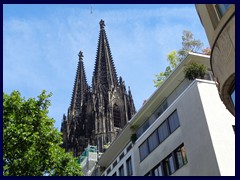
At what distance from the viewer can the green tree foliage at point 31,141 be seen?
2067 cm

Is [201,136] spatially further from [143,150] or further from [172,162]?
[143,150]

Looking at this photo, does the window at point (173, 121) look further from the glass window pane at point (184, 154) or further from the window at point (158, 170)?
the window at point (158, 170)

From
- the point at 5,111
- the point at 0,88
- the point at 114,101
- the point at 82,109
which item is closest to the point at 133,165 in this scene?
the point at 5,111

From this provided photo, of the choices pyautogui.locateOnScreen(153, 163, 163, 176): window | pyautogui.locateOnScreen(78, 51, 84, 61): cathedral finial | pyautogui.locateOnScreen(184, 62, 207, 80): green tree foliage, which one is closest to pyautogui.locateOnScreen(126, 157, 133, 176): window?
pyautogui.locateOnScreen(153, 163, 163, 176): window

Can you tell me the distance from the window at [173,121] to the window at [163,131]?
1.26 feet

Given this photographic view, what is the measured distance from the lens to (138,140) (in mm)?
23641

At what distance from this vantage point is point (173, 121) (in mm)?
20125

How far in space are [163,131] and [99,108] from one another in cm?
6181

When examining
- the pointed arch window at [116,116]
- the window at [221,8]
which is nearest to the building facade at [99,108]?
the pointed arch window at [116,116]

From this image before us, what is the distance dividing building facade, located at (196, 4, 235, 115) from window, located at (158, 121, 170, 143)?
663cm

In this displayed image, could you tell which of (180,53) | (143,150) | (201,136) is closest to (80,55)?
(180,53)

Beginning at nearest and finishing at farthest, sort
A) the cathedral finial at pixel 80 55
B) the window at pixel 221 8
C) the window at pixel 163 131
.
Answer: the window at pixel 221 8, the window at pixel 163 131, the cathedral finial at pixel 80 55

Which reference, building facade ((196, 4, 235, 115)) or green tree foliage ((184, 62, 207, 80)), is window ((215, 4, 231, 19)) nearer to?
building facade ((196, 4, 235, 115))

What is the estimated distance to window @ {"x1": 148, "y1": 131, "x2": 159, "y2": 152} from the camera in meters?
21.2
